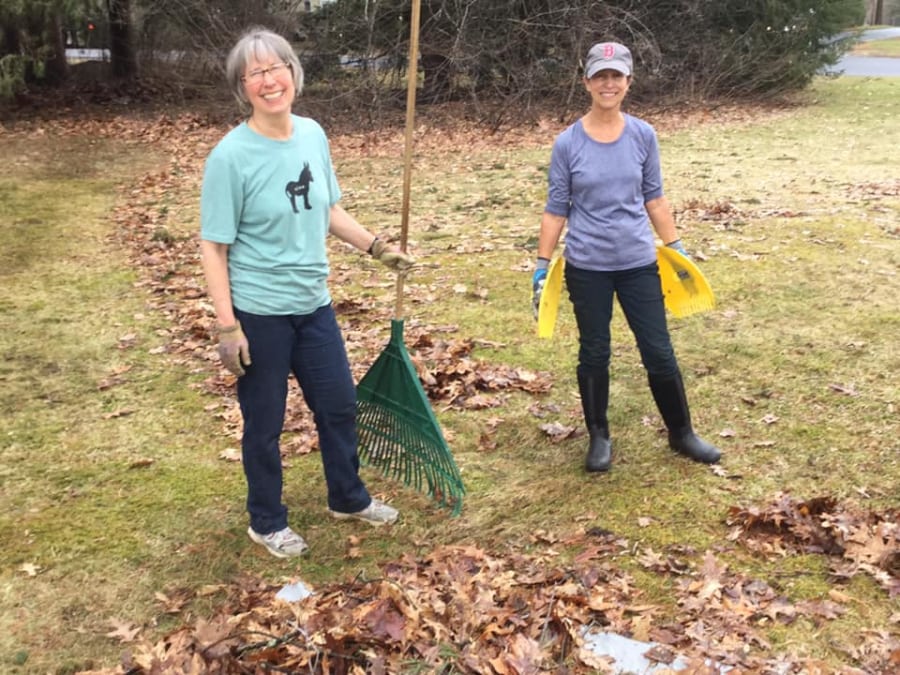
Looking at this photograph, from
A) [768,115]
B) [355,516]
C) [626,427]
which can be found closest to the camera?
[355,516]

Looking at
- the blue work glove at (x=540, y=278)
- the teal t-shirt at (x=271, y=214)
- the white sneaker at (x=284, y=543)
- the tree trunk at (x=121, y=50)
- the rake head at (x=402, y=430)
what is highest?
the tree trunk at (x=121, y=50)

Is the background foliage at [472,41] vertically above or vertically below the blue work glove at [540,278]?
above

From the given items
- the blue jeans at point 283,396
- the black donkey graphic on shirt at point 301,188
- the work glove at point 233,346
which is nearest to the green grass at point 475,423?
the blue jeans at point 283,396

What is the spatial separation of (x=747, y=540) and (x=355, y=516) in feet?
5.61

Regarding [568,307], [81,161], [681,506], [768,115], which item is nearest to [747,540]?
[681,506]

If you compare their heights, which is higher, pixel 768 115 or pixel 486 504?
pixel 768 115

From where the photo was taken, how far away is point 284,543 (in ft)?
12.7

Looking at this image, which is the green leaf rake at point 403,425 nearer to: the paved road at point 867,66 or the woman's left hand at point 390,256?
the woman's left hand at point 390,256

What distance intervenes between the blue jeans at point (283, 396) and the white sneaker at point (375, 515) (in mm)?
182

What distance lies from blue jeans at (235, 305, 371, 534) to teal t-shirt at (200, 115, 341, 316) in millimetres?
94

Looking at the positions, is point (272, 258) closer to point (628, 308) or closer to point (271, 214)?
point (271, 214)

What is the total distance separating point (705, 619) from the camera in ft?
10.7

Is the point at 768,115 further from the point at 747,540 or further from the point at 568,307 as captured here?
the point at 747,540

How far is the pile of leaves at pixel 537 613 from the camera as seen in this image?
2904 millimetres
